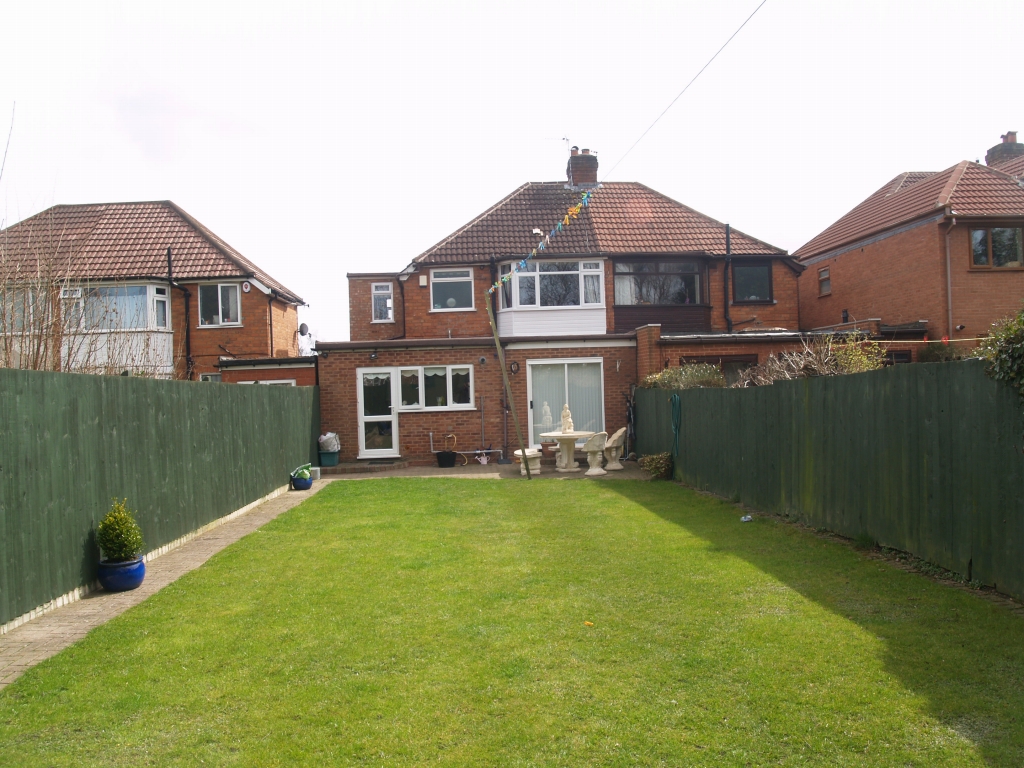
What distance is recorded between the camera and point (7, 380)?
640 cm

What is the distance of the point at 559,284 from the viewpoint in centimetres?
2367

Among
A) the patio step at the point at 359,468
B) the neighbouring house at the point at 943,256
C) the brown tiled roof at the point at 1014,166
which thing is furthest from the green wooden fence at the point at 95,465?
the brown tiled roof at the point at 1014,166

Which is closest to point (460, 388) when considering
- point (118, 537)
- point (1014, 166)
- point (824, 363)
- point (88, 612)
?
point (824, 363)

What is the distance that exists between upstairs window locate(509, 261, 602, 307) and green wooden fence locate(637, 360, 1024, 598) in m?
11.5

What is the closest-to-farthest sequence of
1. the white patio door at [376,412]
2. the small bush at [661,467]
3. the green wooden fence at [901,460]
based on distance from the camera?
1. the green wooden fence at [901,460]
2. the small bush at [661,467]
3. the white patio door at [376,412]

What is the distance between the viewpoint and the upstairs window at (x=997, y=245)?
71.3ft

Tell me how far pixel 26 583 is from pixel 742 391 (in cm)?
911

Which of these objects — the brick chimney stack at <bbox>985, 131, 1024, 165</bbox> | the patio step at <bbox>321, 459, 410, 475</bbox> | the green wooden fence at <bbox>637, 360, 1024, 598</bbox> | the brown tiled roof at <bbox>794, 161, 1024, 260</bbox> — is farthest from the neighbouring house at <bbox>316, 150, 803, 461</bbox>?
the brick chimney stack at <bbox>985, 131, 1024, 165</bbox>

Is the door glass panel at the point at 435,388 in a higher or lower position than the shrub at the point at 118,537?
higher

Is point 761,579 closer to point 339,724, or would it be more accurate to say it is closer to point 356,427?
point 339,724

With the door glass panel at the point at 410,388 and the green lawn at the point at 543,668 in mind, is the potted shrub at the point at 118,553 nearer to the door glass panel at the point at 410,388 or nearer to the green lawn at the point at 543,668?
the green lawn at the point at 543,668

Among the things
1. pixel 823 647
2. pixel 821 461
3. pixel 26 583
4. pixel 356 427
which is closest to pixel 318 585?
pixel 26 583

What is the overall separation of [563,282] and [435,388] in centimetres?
541

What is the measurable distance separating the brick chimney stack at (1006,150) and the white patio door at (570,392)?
18695mm
